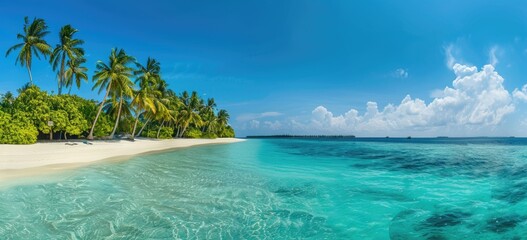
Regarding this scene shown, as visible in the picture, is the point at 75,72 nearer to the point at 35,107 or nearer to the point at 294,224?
the point at 35,107

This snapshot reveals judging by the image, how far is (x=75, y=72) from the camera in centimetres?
3909

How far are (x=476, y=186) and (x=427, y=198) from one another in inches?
176

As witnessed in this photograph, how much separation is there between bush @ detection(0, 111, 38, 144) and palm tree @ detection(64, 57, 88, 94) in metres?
12.7

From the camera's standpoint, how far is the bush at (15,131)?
25.1 metres

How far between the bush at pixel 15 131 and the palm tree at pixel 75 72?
12.7m

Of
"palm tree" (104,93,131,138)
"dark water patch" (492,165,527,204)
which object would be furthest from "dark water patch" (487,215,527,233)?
"palm tree" (104,93,131,138)

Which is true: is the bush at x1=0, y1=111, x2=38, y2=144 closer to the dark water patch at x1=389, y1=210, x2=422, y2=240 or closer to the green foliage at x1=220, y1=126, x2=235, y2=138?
the dark water patch at x1=389, y1=210, x2=422, y2=240

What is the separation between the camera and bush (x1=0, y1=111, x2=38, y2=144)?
989 inches

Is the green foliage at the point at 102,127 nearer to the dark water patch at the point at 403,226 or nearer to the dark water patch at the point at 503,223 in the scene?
the dark water patch at the point at 403,226

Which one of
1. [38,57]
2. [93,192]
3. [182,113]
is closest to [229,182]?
[93,192]

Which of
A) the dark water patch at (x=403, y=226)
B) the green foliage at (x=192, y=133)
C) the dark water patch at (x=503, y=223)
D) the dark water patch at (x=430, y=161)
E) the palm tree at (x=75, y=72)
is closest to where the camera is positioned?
the dark water patch at (x=403, y=226)

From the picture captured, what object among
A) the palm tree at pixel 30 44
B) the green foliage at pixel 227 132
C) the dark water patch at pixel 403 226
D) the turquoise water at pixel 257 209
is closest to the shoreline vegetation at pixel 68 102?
the palm tree at pixel 30 44

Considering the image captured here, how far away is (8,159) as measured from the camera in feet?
57.3

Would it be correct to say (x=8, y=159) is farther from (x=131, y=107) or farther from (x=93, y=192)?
(x=131, y=107)
